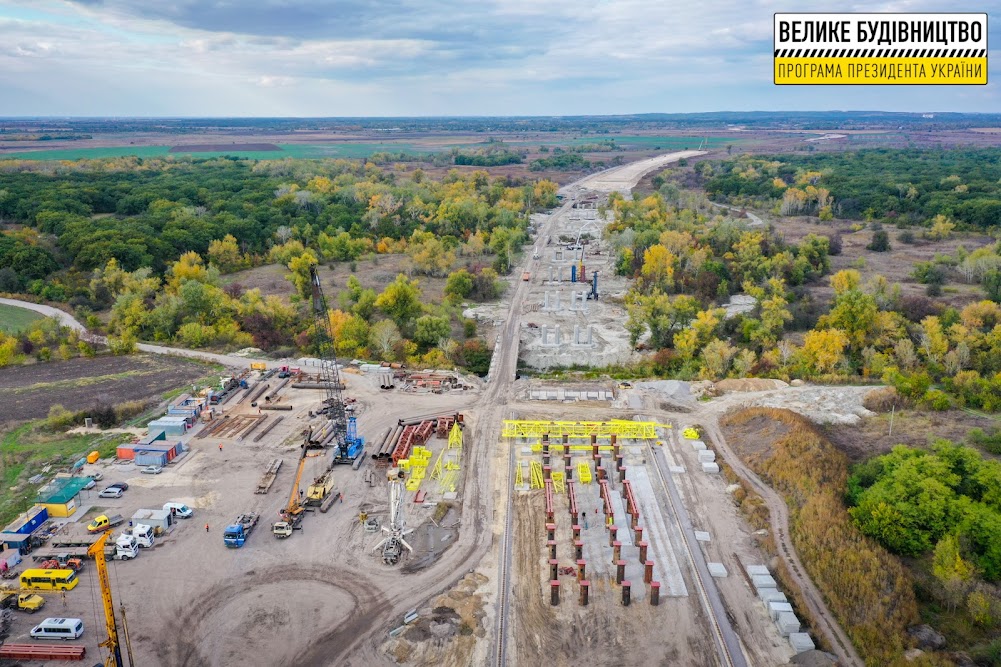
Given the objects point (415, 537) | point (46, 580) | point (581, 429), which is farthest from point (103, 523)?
point (581, 429)

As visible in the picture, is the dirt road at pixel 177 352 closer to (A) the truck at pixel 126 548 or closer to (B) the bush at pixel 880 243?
(A) the truck at pixel 126 548

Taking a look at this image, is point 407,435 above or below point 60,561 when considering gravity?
above

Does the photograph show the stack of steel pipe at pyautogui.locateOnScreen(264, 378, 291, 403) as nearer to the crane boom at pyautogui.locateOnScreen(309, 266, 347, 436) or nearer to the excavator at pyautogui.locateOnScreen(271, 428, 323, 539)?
the crane boom at pyautogui.locateOnScreen(309, 266, 347, 436)

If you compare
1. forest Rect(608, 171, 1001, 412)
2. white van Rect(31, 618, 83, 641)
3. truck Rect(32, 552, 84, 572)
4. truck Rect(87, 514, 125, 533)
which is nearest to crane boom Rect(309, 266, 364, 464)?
truck Rect(87, 514, 125, 533)

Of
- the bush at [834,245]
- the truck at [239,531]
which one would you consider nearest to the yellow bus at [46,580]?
the truck at [239,531]

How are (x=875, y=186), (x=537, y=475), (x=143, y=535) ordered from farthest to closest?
1. (x=875, y=186)
2. (x=537, y=475)
3. (x=143, y=535)

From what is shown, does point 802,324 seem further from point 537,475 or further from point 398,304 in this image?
point 537,475
